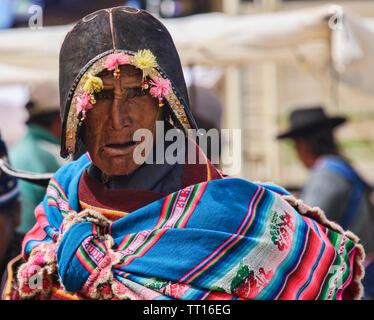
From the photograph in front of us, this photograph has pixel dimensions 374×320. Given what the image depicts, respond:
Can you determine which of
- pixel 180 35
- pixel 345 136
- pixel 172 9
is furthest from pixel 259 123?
pixel 180 35

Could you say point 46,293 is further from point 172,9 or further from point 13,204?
point 172,9

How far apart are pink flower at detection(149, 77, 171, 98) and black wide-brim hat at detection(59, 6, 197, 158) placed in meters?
0.02

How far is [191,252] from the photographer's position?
1.79 m

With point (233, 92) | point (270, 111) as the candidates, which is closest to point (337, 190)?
point (270, 111)

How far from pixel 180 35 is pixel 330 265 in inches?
102

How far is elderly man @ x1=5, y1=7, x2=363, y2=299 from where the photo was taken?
178 centimetres

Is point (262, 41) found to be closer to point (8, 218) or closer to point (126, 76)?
point (8, 218)

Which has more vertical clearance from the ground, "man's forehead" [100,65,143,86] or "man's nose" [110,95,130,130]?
"man's forehead" [100,65,143,86]

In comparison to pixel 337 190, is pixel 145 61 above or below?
above

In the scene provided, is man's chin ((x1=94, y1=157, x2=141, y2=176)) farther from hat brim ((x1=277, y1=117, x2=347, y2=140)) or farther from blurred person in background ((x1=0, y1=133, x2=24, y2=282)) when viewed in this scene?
hat brim ((x1=277, y1=117, x2=347, y2=140))

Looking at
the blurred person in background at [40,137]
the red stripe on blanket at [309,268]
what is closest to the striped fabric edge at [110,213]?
the red stripe on blanket at [309,268]

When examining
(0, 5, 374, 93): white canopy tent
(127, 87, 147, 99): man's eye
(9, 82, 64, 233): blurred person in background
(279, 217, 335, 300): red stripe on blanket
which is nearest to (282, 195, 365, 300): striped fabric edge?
(279, 217, 335, 300): red stripe on blanket

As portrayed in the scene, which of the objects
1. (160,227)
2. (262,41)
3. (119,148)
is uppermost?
(262,41)

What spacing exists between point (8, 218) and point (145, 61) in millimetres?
1220
